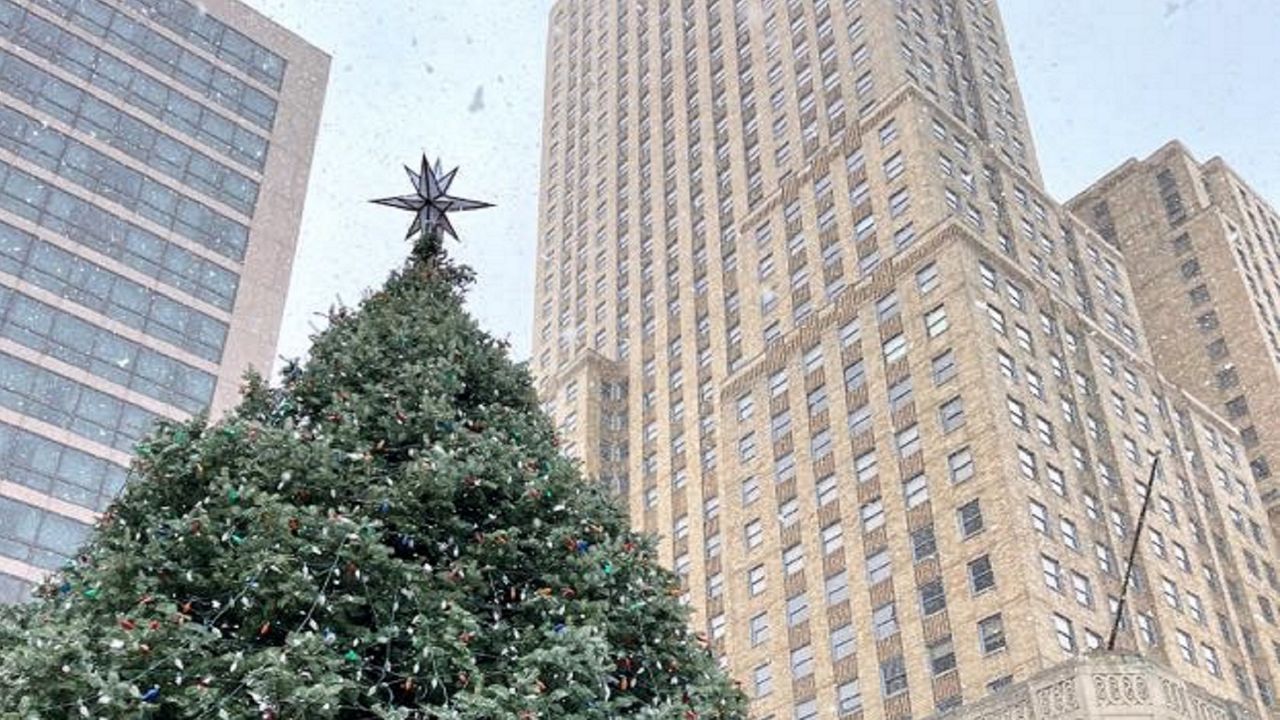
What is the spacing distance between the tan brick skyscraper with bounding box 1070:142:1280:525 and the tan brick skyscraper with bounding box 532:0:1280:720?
21.0 m

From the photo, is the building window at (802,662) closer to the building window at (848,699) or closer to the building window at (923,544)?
the building window at (848,699)

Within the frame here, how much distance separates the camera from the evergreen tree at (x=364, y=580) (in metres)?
9.63

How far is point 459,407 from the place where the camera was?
1416 centimetres

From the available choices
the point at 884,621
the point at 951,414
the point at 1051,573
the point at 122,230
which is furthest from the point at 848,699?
the point at 122,230

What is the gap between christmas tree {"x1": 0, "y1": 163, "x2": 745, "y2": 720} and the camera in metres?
9.63

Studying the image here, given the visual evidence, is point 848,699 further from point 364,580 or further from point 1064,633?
point 364,580

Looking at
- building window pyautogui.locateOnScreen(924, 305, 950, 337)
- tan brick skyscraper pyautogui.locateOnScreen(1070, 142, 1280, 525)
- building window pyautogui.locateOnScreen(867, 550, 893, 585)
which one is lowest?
building window pyautogui.locateOnScreen(867, 550, 893, 585)

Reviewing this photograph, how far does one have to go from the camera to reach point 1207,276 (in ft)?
313

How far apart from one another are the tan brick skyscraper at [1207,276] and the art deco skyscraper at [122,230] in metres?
65.1

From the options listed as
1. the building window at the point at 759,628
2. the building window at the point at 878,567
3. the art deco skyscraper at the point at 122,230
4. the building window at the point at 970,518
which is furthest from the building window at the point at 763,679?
the art deco skyscraper at the point at 122,230

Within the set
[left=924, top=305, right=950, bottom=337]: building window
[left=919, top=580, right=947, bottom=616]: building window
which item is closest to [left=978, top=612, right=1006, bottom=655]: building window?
[left=919, top=580, right=947, bottom=616]: building window

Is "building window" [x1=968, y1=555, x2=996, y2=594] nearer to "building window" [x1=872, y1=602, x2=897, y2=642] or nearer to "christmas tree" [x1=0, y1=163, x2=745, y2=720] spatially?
"building window" [x1=872, y1=602, x2=897, y2=642]

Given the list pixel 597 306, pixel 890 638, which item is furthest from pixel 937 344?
pixel 597 306

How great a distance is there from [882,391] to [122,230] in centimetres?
3178
